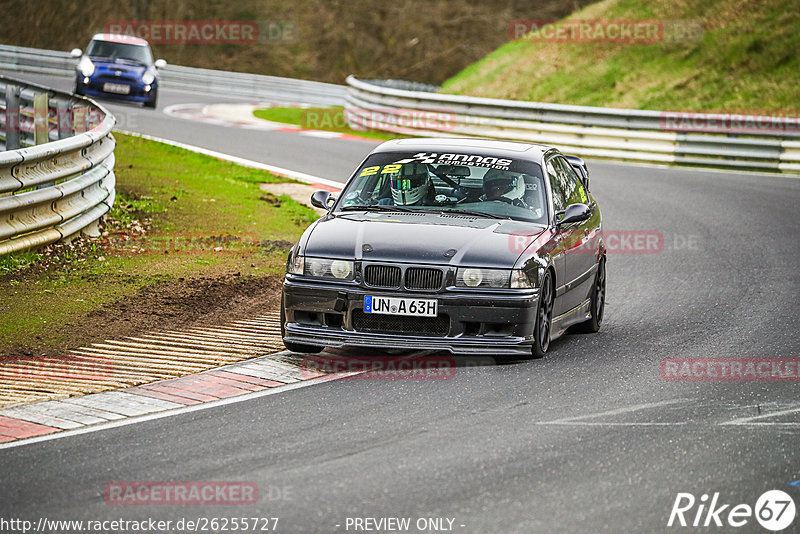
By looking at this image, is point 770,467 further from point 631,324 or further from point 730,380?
point 631,324

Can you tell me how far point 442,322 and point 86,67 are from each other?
23591mm

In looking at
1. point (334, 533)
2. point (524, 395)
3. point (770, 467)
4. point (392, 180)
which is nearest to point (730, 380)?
point (524, 395)

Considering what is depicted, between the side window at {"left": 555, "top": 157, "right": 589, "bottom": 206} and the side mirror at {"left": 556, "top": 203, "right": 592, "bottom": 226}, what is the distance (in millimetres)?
708

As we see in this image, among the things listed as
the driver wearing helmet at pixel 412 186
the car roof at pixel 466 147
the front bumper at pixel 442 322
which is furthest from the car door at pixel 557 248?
the driver wearing helmet at pixel 412 186

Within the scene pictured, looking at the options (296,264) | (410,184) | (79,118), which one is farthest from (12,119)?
(296,264)

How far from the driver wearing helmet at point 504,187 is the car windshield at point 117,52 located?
22836 mm

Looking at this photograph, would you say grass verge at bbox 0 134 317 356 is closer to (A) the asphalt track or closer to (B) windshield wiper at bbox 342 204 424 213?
(B) windshield wiper at bbox 342 204 424 213

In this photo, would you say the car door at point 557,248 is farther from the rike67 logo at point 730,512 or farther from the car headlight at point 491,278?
the rike67 logo at point 730,512

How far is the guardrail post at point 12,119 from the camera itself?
645 inches

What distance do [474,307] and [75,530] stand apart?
3.87m

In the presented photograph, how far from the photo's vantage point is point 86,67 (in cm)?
3022

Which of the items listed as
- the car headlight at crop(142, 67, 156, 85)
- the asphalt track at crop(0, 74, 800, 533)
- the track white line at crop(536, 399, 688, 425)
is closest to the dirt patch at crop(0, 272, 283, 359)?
the asphalt track at crop(0, 74, 800, 533)

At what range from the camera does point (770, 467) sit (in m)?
6.39

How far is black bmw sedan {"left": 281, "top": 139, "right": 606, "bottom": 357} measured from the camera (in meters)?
8.56
